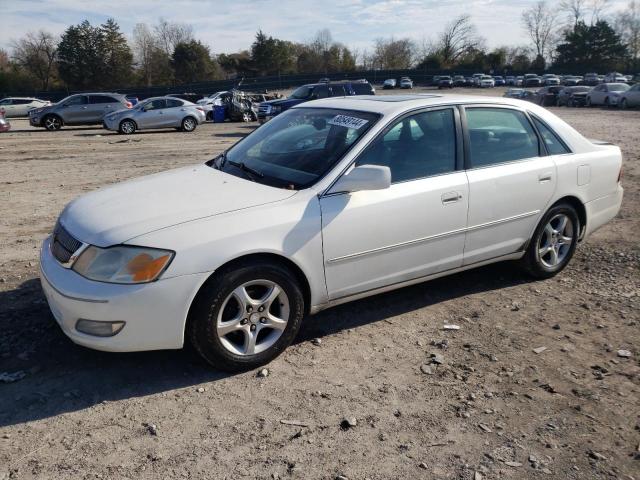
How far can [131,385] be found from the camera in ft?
11.4

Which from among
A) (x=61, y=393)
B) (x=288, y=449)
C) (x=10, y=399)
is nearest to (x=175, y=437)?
(x=288, y=449)

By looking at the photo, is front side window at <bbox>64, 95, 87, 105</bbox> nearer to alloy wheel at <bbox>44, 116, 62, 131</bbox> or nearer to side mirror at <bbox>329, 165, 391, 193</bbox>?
alloy wheel at <bbox>44, 116, 62, 131</bbox>

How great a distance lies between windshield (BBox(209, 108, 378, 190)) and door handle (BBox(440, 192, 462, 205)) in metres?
0.79

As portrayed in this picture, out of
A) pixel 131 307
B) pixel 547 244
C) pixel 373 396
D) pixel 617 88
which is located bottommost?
pixel 373 396

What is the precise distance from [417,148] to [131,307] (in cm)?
242

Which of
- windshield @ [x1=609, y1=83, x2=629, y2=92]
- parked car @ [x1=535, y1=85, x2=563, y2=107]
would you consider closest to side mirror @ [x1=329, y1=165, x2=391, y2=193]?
windshield @ [x1=609, y1=83, x2=629, y2=92]

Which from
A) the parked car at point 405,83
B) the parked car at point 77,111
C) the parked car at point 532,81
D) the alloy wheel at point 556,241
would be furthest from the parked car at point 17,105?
the parked car at point 532,81

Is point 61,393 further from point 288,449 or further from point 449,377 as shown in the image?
point 449,377

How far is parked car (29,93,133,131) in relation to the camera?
24047mm

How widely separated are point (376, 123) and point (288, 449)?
237cm

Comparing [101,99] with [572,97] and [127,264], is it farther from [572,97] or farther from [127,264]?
[572,97]

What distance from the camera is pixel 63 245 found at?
11.8 ft

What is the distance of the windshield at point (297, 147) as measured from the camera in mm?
4003

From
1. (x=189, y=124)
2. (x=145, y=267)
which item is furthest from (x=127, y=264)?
(x=189, y=124)
